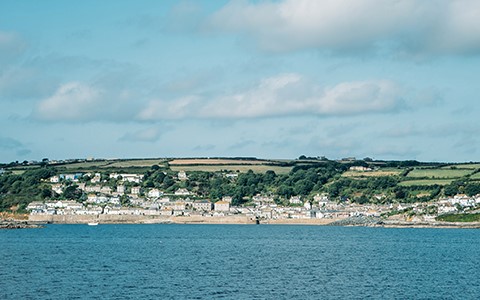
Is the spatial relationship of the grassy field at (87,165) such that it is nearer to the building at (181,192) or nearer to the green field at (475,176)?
the building at (181,192)

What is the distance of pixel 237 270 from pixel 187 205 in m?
97.2

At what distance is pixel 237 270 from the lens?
53750mm

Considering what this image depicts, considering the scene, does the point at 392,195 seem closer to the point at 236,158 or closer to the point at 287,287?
the point at 236,158

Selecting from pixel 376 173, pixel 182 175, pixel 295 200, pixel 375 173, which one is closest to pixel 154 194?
pixel 182 175

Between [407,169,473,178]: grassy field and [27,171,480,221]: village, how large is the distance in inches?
616

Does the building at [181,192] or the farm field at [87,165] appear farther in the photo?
the farm field at [87,165]

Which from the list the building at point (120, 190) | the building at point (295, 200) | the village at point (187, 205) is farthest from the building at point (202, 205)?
the building at point (295, 200)

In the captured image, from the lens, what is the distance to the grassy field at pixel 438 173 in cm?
14712

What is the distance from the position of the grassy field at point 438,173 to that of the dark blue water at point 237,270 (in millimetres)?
66952

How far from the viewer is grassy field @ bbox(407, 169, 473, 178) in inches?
5792

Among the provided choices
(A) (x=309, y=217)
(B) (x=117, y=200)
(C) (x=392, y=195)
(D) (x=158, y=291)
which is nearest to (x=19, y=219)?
(B) (x=117, y=200)

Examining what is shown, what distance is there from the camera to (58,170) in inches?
6713

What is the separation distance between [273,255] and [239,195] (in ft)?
283

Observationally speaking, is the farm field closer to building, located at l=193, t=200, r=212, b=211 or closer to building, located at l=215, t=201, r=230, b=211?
building, located at l=193, t=200, r=212, b=211
